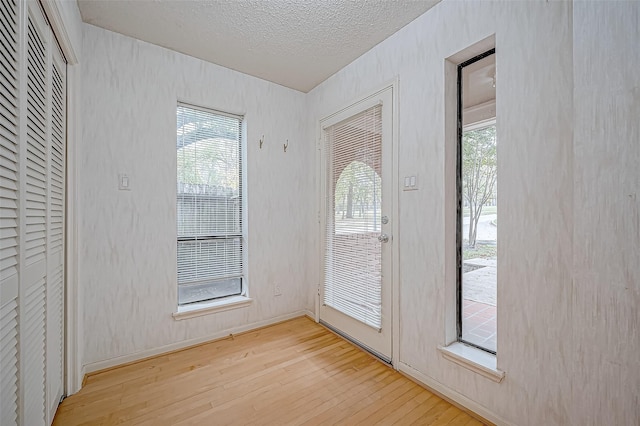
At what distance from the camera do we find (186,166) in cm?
255

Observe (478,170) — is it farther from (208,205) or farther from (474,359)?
(208,205)

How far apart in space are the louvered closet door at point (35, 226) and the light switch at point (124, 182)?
2.37ft

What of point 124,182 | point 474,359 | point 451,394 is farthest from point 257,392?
point 124,182

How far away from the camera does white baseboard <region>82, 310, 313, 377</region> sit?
209cm

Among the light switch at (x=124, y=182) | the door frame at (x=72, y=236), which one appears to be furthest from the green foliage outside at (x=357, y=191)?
the door frame at (x=72, y=236)

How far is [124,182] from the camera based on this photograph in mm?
2180

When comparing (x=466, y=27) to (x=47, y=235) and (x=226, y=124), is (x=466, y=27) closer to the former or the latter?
(x=226, y=124)

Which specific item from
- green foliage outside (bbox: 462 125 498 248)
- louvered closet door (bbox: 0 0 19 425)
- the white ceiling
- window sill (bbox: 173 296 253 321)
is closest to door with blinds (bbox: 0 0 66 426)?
louvered closet door (bbox: 0 0 19 425)

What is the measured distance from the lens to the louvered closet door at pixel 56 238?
4.90 feet

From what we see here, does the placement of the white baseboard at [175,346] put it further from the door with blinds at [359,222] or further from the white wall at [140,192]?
the door with blinds at [359,222]

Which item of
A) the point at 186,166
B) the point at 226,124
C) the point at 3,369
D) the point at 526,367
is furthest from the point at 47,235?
the point at 526,367

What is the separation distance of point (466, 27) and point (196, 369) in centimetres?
304

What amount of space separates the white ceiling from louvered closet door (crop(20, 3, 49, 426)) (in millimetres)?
777

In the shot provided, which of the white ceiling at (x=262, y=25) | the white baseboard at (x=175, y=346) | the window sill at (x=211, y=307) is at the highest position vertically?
the white ceiling at (x=262, y=25)
